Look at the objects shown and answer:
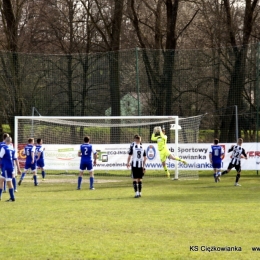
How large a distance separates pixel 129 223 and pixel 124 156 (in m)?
16.3

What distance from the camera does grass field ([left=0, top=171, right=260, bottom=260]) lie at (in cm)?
1008

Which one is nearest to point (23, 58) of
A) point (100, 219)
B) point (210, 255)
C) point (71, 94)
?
point (71, 94)

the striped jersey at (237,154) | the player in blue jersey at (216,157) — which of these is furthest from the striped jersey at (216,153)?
the striped jersey at (237,154)

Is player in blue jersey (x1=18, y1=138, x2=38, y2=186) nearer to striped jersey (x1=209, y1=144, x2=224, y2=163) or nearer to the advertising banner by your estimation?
the advertising banner

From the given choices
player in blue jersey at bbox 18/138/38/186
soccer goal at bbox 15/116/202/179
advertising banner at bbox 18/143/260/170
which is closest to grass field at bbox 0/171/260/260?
player in blue jersey at bbox 18/138/38/186

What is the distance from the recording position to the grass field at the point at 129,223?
397 inches

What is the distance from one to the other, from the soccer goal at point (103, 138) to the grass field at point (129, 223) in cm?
683

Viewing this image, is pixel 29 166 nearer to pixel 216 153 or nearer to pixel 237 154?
pixel 216 153

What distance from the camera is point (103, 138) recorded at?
3002cm

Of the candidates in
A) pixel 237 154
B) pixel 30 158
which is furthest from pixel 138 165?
pixel 30 158

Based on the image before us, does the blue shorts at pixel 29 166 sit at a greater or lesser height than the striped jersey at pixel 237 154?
lesser

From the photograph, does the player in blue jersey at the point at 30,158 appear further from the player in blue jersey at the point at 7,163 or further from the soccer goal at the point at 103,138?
the player in blue jersey at the point at 7,163

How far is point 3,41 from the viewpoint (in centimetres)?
4041

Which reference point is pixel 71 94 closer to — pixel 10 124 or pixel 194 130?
pixel 10 124
